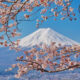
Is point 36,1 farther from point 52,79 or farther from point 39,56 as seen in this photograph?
point 52,79

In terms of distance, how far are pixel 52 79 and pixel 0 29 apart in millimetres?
180057

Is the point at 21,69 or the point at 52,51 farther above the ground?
the point at 52,51

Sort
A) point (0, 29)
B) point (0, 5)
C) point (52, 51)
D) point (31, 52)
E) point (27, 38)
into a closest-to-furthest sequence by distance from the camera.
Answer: point (0, 5), point (0, 29), point (52, 51), point (31, 52), point (27, 38)

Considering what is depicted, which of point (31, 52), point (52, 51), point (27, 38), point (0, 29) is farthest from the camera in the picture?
point (27, 38)

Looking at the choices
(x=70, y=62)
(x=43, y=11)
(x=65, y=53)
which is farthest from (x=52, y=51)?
(x=43, y=11)

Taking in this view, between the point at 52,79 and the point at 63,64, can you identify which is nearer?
the point at 63,64

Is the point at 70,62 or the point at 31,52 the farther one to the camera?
the point at 31,52

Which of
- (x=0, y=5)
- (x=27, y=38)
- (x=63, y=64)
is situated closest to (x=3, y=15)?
(x=0, y=5)

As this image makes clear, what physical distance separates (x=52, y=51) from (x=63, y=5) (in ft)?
4.40

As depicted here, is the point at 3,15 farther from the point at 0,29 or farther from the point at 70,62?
the point at 70,62

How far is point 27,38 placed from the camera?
177 metres

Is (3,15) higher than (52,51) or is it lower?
higher

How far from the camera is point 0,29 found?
218 inches

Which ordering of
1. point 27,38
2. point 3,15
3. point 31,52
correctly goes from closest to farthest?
point 3,15, point 31,52, point 27,38
